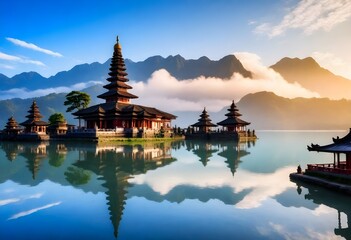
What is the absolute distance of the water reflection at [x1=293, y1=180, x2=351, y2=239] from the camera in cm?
1146

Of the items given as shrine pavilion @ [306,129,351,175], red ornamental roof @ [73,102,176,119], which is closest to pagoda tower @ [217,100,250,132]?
red ornamental roof @ [73,102,176,119]

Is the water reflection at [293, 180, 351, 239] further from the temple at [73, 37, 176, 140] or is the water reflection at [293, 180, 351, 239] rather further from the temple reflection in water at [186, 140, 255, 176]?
the temple at [73, 37, 176, 140]

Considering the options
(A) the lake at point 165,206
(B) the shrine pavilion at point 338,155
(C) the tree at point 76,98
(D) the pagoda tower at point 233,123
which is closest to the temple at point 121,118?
(C) the tree at point 76,98

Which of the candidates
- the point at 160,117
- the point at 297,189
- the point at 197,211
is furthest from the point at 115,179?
the point at 160,117

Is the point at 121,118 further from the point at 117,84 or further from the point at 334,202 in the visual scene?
the point at 334,202

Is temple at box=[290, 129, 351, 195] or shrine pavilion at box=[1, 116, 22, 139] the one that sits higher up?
shrine pavilion at box=[1, 116, 22, 139]

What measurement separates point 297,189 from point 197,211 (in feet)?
26.1

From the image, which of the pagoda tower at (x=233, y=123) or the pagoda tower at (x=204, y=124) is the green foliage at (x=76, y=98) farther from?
the pagoda tower at (x=233, y=123)

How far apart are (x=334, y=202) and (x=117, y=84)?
64.4m

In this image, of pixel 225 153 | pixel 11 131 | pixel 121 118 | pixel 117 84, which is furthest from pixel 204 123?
pixel 11 131

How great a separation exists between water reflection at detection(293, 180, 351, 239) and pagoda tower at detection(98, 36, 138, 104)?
5782cm

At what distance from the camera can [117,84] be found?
74000 mm

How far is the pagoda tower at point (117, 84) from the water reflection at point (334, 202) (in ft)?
190

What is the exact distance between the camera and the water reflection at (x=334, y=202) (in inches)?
451
